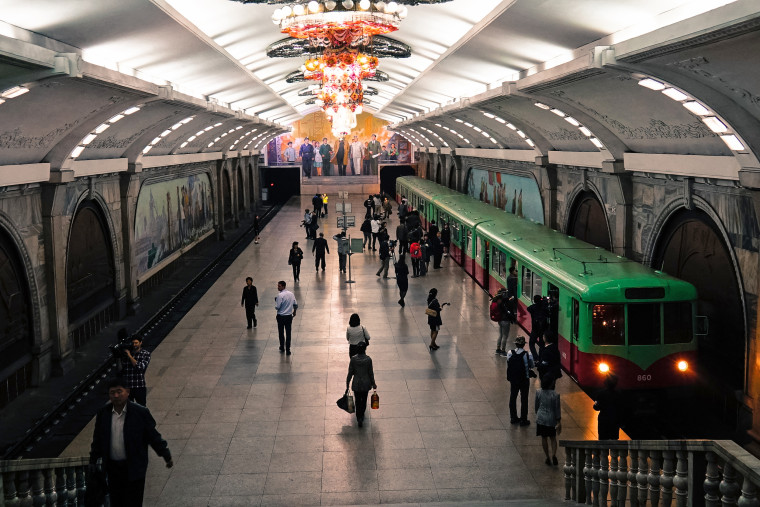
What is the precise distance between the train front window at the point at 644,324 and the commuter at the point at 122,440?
7.61 meters

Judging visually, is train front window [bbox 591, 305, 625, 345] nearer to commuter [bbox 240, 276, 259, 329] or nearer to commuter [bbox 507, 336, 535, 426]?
commuter [bbox 507, 336, 535, 426]

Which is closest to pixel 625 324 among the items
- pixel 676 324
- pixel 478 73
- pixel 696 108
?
pixel 676 324

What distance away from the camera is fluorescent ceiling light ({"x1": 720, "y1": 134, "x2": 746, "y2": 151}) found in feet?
35.0

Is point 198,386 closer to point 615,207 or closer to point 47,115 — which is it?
point 47,115

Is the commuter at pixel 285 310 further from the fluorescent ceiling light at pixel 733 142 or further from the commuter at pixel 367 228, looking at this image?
the commuter at pixel 367 228

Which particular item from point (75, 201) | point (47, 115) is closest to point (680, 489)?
point (47, 115)

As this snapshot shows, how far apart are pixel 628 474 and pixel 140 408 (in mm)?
3780

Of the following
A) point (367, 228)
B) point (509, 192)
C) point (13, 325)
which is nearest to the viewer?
point (13, 325)

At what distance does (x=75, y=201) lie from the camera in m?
15.6

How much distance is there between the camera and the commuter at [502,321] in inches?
Result: 540

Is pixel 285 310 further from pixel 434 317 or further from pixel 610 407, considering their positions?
pixel 610 407

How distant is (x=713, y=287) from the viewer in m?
12.5

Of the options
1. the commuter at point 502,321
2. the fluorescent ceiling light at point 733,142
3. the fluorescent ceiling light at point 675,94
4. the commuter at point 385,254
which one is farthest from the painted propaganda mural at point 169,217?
the fluorescent ceiling light at point 733,142

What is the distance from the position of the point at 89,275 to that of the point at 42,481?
11.6 meters
